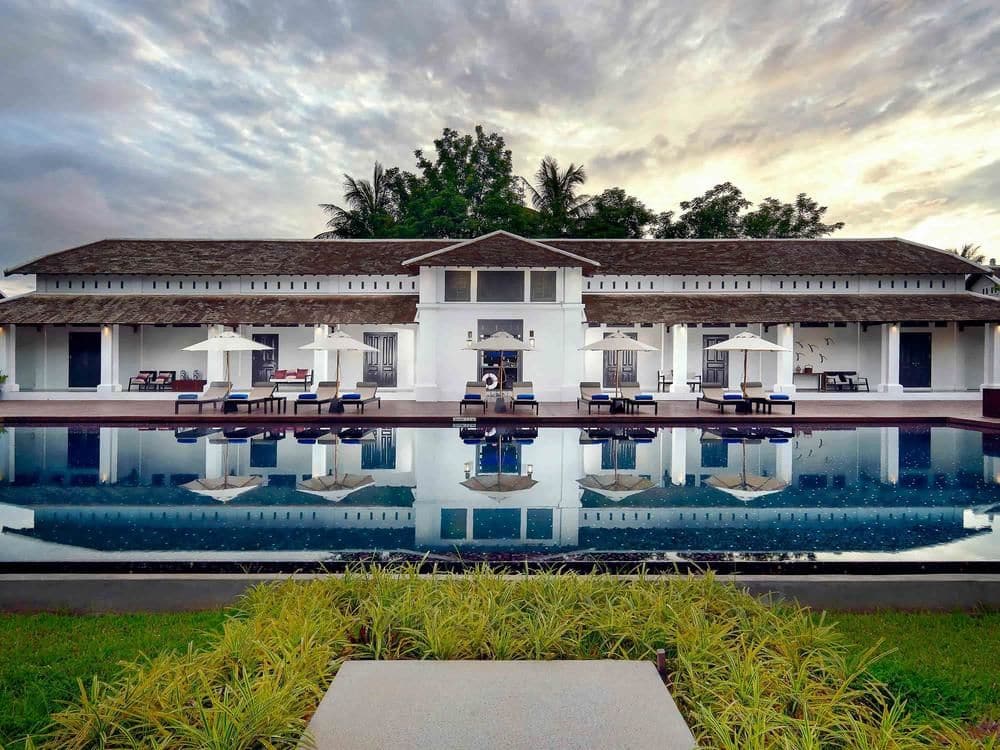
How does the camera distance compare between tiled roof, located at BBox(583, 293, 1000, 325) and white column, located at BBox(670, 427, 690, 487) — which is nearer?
white column, located at BBox(670, 427, 690, 487)

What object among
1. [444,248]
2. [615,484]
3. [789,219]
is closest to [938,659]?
[615,484]

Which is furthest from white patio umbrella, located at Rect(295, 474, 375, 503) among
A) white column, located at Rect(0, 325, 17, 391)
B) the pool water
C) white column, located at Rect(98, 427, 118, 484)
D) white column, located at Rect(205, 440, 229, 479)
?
white column, located at Rect(0, 325, 17, 391)

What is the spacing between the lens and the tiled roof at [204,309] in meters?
21.5

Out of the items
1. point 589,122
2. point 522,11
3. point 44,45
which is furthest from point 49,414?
point 589,122

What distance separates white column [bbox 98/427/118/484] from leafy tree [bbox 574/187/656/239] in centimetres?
2853

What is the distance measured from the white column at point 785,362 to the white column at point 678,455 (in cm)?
805

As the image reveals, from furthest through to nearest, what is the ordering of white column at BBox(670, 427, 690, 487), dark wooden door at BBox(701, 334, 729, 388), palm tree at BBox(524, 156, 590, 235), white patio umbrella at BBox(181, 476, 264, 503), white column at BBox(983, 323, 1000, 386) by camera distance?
palm tree at BBox(524, 156, 590, 235) → dark wooden door at BBox(701, 334, 729, 388) → white column at BBox(983, 323, 1000, 386) → white column at BBox(670, 427, 690, 487) → white patio umbrella at BBox(181, 476, 264, 503)

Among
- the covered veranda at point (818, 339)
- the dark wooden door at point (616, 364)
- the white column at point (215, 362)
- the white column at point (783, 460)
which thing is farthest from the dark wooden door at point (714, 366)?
the white column at point (215, 362)

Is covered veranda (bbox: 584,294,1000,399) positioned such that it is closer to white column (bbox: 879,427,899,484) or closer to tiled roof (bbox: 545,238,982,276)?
tiled roof (bbox: 545,238,982,276)

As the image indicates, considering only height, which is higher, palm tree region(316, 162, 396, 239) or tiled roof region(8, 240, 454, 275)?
palm tree region(316, 162, 396, 239)

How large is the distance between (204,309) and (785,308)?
2276 cm

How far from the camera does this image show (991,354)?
75.3 ft

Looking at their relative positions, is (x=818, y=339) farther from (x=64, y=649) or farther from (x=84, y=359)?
(x=84, y=359)

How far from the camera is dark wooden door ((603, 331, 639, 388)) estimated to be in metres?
23.7
